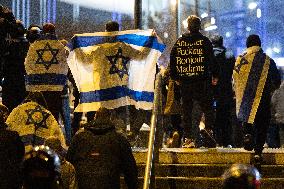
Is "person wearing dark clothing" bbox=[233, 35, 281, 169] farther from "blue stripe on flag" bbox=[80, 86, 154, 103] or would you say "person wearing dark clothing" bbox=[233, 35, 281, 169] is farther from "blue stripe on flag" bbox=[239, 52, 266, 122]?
"blue stripe on flag" bbox=[80, 86, 154, 103]

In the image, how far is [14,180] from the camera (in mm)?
7594

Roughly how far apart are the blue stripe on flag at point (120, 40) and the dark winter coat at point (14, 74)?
4.21 ft

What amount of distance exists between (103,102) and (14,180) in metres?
3.09

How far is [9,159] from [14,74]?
14.2 ft

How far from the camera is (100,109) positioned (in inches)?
299

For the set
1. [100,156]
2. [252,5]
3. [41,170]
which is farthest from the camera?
[252,5]

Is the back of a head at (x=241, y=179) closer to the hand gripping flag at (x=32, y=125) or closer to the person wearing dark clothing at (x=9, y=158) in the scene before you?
the person wearing dark clothing at (x=9, y=158)

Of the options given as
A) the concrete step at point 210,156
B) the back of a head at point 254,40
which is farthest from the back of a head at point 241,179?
the back of a head at point 254,40

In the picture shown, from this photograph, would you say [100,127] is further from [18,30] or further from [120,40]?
[18,30]

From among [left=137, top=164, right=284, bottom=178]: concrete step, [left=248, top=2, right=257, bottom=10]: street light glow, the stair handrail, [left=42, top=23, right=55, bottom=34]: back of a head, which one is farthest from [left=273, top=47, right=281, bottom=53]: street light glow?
the stair handrail

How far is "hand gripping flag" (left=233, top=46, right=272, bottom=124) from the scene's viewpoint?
31.4 feet

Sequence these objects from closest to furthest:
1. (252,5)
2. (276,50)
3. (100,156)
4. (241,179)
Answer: (241,179) → (100,156) → (276,50) → (252,5)

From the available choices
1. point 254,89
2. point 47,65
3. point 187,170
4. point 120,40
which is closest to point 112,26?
point 120,40

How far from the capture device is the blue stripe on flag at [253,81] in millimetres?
9633
